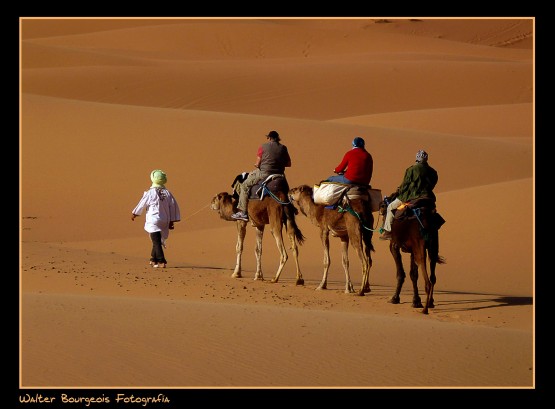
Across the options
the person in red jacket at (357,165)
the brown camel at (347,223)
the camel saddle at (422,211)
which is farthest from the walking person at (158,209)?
the camel saddle at (422,211)

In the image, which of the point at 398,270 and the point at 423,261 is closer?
the point at 423,261

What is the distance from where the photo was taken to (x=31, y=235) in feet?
76.1

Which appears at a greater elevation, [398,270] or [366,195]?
[366,195]

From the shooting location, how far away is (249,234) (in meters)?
23.9

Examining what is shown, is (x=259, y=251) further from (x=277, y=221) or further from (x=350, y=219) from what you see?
(x=350, y=219)

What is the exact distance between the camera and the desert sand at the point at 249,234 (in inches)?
416

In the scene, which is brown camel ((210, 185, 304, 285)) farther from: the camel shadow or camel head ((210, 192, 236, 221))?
the camel shadow

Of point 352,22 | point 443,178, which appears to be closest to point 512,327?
point 443,178

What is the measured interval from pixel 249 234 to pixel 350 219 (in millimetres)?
8671

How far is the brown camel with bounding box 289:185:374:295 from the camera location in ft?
50.1

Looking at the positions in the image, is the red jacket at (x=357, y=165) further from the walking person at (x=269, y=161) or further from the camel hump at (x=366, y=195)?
the walking person at (x=269, y=161)

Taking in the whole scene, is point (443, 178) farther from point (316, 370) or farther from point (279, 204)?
point (316, 370)

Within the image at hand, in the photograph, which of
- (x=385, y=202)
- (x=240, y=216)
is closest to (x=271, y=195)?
(x=240, y=216)

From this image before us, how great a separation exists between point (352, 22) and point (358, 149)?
8441 cm
